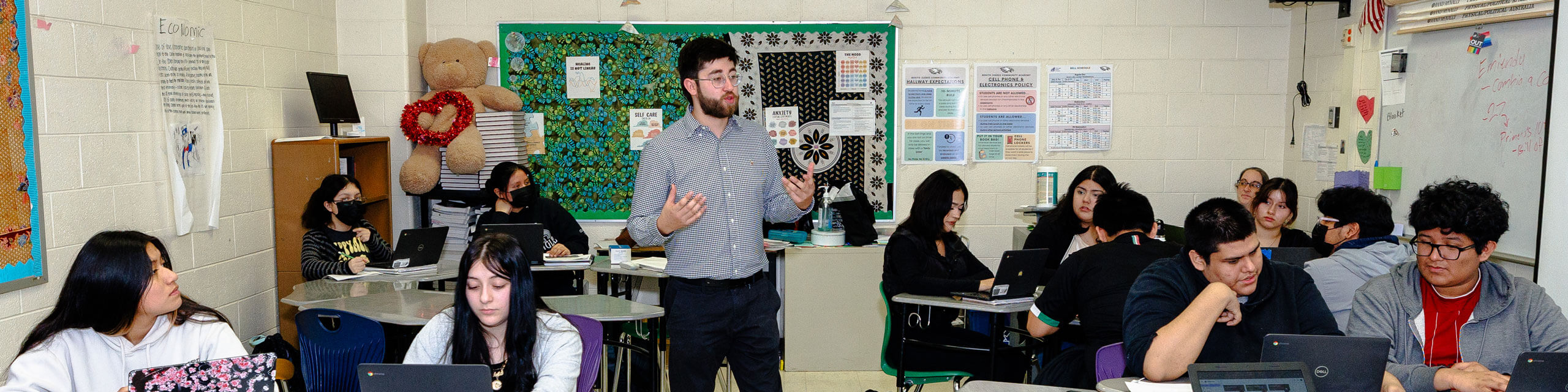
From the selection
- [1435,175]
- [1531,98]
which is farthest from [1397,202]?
[1531,98]

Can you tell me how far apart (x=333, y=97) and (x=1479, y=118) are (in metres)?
5.01

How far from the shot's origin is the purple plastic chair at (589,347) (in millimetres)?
2500

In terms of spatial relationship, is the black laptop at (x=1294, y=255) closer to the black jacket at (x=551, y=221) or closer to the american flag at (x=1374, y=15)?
the american flag at (x=1374, y=15)

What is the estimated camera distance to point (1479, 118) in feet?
13.4

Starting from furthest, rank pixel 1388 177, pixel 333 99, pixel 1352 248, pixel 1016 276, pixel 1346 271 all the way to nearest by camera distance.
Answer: pixel 333 99 → pixel 1388 177 → pixel 1016 276 → pixel 1352 248 → pixel 1346 271

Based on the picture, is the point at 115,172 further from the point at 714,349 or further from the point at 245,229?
the point at 714,349

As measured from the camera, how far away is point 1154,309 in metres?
2.39

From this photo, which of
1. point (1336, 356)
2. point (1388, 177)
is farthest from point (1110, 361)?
point (1388, 177)

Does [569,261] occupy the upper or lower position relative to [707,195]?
lower

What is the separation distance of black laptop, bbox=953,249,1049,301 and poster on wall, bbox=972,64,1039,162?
83.1 inches

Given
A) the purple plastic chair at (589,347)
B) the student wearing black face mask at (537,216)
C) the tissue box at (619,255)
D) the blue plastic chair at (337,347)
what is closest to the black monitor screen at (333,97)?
the student wearing black face mask at (537,216)

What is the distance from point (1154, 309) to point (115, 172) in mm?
3379

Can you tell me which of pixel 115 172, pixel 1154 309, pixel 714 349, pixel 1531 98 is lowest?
pixel 714 349

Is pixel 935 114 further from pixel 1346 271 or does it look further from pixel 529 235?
pixel 1346 271
